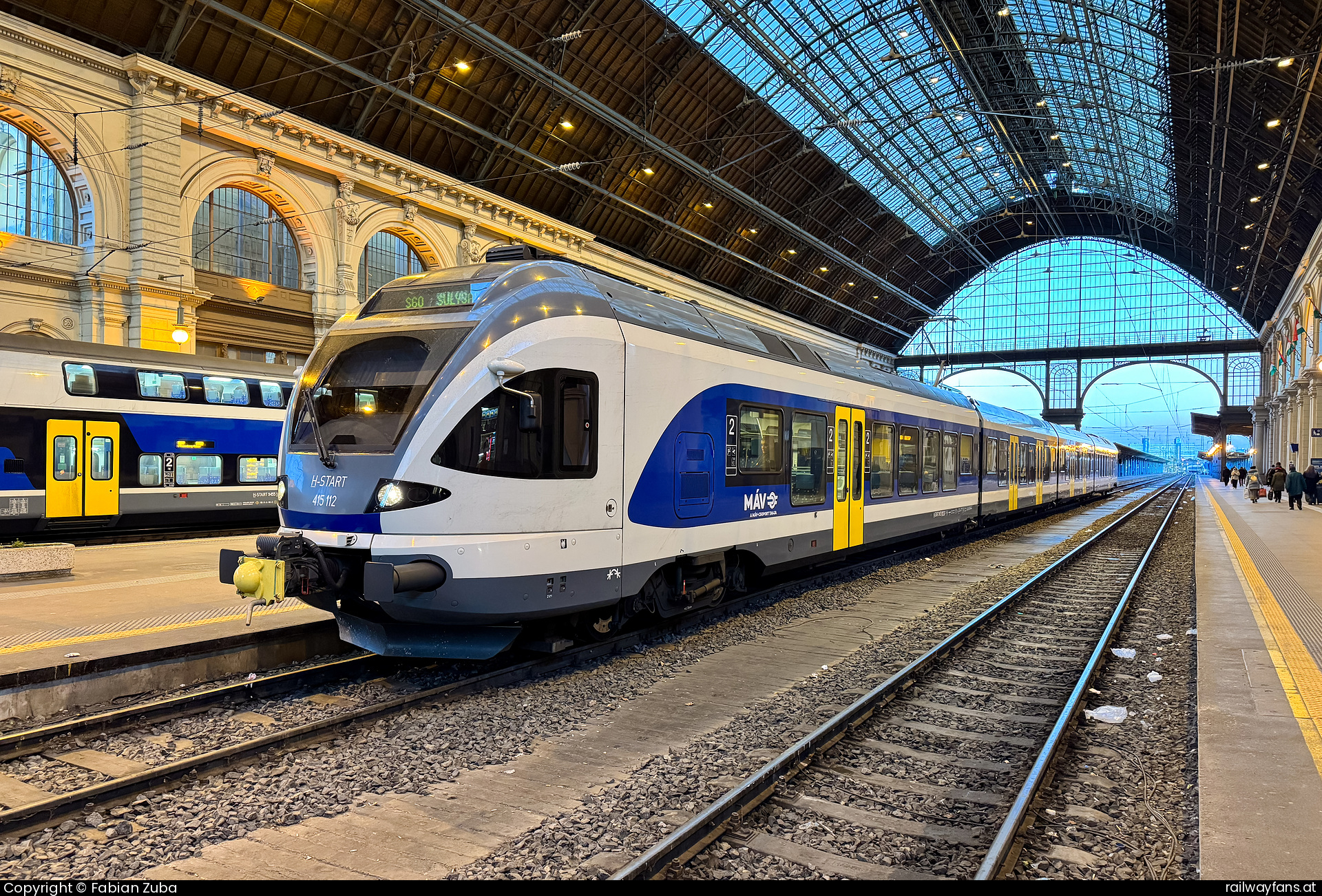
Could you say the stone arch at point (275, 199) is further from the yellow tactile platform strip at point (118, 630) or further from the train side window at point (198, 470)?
the yellow tactile platform strip at point (118, 630)

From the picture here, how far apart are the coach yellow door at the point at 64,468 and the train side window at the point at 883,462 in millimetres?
13852

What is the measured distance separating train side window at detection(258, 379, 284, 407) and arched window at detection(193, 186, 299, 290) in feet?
23.9

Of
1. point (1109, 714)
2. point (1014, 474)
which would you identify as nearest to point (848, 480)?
point (1109, 714)

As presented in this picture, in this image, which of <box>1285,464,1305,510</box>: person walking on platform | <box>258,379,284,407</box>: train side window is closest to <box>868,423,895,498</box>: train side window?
<box>258,379,284,407</box>: train side window

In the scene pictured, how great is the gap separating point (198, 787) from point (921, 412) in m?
13.2

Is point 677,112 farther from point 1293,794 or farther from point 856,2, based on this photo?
point 1293,794

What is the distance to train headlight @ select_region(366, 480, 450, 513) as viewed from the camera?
6.14 metres

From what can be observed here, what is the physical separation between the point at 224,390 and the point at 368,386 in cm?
1305

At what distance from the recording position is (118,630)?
7.58 meters

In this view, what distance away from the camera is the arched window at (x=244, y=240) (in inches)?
931

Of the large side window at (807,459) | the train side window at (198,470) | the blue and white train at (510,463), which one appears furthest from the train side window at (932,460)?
the train side window at (198,470)

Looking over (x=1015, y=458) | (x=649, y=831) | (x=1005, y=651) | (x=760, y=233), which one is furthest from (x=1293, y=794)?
(x=760, y=233)

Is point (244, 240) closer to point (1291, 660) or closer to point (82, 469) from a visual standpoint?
point (82, 469)

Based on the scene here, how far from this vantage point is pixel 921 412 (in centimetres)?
1532
